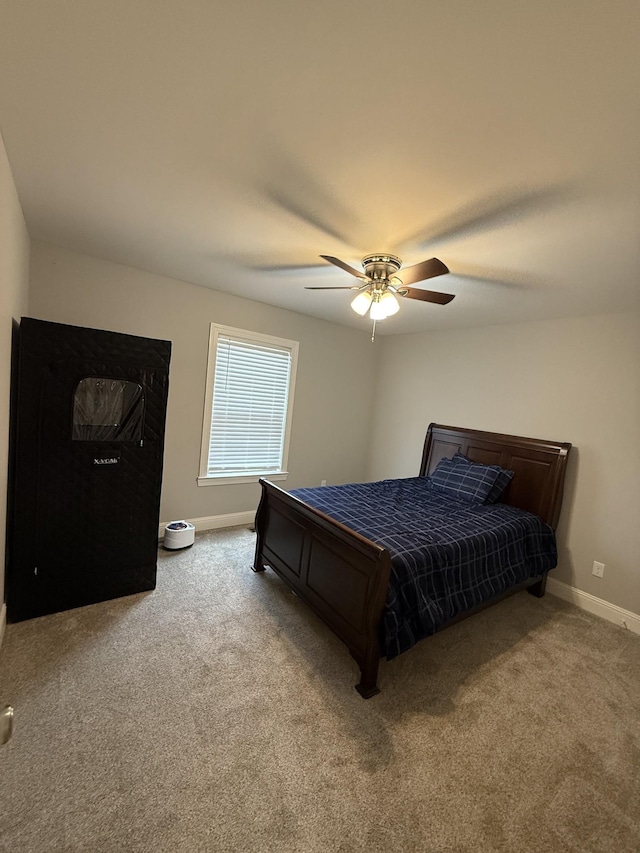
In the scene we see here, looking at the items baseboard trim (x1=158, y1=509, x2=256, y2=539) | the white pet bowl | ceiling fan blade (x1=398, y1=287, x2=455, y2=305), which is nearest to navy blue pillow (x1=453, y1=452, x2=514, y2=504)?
ceiling fan blade (x1=398, y1=287, x2=455, y2=305)

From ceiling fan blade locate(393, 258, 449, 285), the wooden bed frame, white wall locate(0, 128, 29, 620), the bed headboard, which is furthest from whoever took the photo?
the bed headboard

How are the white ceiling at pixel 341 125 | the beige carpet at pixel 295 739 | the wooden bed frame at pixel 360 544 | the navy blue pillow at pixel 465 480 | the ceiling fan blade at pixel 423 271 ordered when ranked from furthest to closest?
the navy blue pillow at pixel 465 480, the wooden bed frame at pixel 360 544, the ceiling fan blade at pixel 423 271, the beige carpet at pixel 295 739, the white ceiling at pixel 341 125

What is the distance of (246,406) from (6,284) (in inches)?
91.3

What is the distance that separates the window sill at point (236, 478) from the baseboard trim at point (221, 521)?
1.18 feet

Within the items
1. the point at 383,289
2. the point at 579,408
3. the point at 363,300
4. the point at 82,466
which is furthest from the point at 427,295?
the point at 82,466

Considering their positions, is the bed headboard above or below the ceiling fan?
below

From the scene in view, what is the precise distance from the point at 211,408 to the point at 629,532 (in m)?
3.86

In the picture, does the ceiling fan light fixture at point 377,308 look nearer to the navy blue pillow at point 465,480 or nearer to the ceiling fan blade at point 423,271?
the ceiling fan blade at point 423,271

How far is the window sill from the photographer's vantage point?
3.74m

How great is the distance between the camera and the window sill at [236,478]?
3738 millimetres

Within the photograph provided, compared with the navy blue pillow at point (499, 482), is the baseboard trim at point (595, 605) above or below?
below

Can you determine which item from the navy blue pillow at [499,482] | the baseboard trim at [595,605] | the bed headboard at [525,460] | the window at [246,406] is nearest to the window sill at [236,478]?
the window at [246,406]

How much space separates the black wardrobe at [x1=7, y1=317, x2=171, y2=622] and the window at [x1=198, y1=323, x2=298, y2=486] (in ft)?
3.65

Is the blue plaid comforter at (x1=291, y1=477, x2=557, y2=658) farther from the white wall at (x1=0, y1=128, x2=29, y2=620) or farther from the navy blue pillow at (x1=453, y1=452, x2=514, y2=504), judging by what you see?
the white wall at (x1=0, y1=128, x2=29, y2=620)
